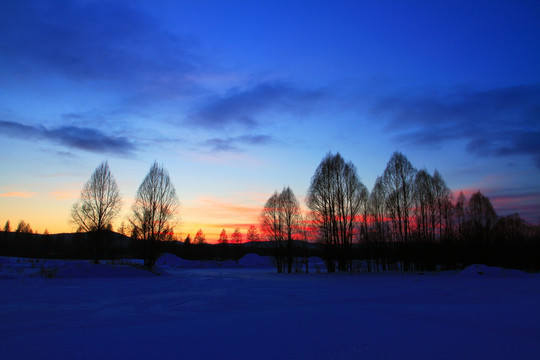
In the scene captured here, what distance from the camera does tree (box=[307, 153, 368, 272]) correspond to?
1113 inches

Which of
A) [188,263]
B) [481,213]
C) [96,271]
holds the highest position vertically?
[481,213]

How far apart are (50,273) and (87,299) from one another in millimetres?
11834

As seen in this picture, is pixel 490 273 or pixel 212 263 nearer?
pixel 490 273

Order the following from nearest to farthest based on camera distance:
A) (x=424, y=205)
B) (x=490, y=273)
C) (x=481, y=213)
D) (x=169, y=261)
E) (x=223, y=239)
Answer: (x=490, y=273) < (x=424, y=205) < (x=481, y=213) < (x=169, y=261) < (x=223, y=239)

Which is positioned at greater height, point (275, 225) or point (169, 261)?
point (275, 225)

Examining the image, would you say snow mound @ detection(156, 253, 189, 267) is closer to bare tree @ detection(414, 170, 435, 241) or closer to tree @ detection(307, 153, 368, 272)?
tree @ detection(307, 153, 368, 272)

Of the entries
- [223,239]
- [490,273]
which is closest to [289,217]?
[490,273]

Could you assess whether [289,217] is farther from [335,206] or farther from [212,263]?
[212,263]

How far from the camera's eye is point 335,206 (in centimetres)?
2869

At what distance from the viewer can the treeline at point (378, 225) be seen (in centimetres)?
2866

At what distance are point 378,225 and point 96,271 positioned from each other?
29.0m

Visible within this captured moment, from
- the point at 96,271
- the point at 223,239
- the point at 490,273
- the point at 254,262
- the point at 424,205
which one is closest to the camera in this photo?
the point at 96,271

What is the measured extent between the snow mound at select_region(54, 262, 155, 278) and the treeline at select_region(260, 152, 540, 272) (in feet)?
45.1

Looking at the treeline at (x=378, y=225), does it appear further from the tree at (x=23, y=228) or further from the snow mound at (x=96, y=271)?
the tree at (x=23, y=228)
